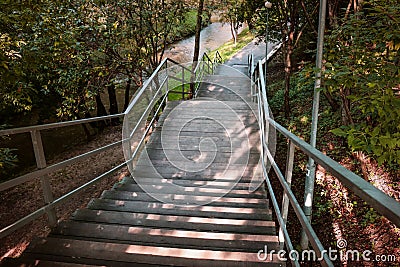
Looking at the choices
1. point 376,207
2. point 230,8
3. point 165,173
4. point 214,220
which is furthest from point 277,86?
point 376,207

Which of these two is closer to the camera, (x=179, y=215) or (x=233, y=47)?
(x=179, y=215)

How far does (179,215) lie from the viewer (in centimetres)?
313

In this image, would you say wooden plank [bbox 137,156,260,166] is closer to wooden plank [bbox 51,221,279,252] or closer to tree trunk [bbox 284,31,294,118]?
wooden plank [bbox 51,221,279,252]

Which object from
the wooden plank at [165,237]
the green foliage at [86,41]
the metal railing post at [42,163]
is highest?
the green foliage at [86,41]

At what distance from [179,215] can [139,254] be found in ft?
2.91

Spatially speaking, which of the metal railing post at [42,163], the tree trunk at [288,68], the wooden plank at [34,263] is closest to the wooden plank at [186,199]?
the metal railing post at [42,163]

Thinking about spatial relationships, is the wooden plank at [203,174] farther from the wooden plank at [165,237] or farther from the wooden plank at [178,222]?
the wooden plank at [165,237]

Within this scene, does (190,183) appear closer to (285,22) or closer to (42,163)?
(42,163)

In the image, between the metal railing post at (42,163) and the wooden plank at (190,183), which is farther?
the wooden plank at (190,183)

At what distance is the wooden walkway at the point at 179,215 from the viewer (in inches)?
90.2

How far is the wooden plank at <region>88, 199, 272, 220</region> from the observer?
3.04 m

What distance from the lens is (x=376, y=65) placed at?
3.35 meters

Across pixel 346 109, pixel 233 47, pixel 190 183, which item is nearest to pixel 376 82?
pixel 190 183

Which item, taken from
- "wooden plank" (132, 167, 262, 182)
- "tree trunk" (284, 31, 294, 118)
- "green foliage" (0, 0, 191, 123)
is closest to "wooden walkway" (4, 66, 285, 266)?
"wooden plank" (132, 167, 262, 182)
